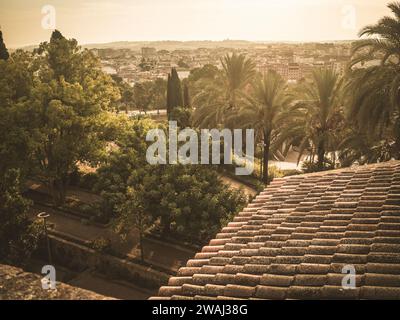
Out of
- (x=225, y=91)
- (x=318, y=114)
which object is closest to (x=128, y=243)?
(x=318, y=114)

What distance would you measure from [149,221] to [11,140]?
7693 mm

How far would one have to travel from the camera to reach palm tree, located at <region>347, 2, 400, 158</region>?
1243cm

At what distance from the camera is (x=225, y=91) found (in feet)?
89.6

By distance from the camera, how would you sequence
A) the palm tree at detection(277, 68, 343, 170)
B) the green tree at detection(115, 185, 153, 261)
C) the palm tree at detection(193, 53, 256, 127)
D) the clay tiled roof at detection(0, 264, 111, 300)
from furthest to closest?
the palm tree at detection(193, 53, 256, 127), the palm tree at detection(277, 68, 343, 170), the green tree at detection(115, 185, 153, 261), the clay tiled roof at detection(0, 264, 111, 300)

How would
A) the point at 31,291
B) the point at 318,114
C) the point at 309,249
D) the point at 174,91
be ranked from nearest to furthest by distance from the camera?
the point at 31,291, the point at 309,249, the point at 318,114, the point at 174,91

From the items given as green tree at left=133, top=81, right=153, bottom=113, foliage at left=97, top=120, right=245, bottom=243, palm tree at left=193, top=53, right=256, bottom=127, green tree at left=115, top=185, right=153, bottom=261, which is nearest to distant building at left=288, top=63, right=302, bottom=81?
green tree at left=133, top=81, right=153, bottom=113

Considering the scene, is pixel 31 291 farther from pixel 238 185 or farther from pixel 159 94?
pixel 159 94

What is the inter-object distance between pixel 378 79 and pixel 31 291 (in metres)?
12.5

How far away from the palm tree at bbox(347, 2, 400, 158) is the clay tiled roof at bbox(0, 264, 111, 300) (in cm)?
1112

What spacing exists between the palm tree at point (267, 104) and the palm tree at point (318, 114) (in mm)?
983

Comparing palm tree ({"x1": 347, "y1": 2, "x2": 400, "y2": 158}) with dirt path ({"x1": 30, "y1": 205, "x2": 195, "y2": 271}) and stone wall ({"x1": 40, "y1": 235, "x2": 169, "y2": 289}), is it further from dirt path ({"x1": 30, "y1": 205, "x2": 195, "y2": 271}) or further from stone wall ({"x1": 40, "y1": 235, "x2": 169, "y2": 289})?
stone wall ({"x1": 40, "y1": 235, "x2": 169, "y2": 289})

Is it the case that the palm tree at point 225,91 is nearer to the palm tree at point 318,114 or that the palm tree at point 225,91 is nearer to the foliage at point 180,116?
the foliage at point 180,116

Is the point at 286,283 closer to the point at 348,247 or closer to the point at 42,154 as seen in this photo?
the point at 348,247

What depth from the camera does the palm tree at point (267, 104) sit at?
20.3 meters
